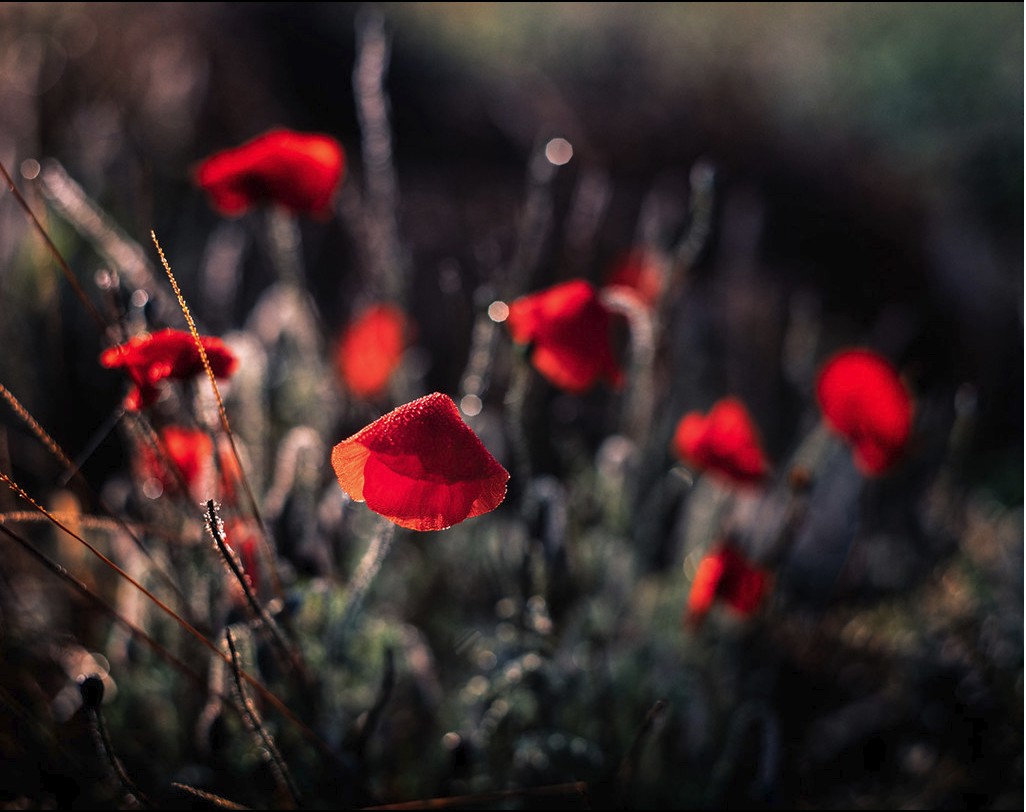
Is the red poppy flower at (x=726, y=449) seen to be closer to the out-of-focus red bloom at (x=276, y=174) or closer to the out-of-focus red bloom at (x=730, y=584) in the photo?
the out-of-focus red bloom at (x=730, y=584)

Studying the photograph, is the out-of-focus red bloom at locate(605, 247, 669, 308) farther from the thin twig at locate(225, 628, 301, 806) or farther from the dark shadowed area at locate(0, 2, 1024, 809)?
the thin twig at locate(225, 628, 301, 806)

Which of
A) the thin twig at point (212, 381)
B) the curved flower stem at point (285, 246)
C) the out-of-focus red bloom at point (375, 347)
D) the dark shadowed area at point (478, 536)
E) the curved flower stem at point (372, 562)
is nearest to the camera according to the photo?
the thin twig at point (212, 381)

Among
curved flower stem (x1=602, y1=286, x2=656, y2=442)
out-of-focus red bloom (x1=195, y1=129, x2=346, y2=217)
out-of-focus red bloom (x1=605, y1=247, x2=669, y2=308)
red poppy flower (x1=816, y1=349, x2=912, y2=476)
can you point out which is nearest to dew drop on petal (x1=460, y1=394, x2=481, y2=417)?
curved flower stem (x1=602, y1=286, x2=656, y2=442)

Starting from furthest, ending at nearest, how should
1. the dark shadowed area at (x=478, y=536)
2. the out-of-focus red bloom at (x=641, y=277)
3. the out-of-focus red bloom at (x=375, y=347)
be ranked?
the out-of-focus red bloom at (x=641, y=277), the out-of-focus red bloom at (x=375, y=347), the dark shadowed area at (x=478, y=536)

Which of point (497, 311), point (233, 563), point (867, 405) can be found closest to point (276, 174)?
point (497, 311)

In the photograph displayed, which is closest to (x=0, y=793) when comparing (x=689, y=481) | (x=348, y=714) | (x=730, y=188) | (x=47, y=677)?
(x=47, y=677)

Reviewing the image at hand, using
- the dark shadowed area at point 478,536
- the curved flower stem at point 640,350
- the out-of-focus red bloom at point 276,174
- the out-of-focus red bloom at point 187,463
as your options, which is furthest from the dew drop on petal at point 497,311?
the out-of-focus red bloom at point 187,463

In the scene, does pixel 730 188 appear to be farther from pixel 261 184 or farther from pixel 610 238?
pixel 261 184
